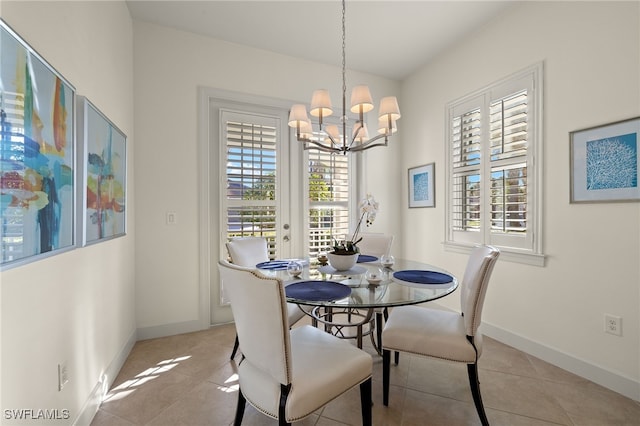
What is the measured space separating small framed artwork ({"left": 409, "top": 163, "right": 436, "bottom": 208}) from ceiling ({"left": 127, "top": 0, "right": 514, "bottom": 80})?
1.32m

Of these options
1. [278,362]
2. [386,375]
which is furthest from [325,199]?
[278,362]

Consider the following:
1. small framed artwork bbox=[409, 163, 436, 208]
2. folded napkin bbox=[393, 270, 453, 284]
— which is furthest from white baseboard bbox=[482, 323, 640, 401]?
small framed artwork bbox=[409, 163, 436, 208]

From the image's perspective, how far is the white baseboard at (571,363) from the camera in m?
1.92

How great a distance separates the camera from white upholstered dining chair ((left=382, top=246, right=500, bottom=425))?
63.9 inches

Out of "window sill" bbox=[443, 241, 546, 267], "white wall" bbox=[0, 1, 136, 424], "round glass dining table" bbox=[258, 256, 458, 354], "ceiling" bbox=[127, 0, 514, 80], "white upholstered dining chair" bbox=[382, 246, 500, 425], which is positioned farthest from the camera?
"ceiling" bbox=[127, 0, 514, 80]

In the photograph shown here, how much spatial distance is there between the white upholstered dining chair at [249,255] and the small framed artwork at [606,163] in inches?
88.3

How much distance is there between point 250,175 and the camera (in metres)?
3.23

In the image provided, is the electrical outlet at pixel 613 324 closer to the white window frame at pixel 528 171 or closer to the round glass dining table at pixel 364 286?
the white window frame at pixel 528 171

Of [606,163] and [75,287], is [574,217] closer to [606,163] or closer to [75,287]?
[606,163]

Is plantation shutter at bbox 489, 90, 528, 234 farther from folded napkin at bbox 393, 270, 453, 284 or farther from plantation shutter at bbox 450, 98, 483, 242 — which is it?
folded napkin at bbox 393, 270, 453, 284

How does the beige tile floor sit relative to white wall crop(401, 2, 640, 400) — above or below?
below

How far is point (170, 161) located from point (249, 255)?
4.06ft

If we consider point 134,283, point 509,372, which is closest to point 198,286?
point 134,283

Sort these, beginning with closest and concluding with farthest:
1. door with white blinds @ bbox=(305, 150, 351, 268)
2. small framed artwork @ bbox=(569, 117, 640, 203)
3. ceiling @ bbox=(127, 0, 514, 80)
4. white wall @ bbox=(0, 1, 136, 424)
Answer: white wall @ bbox=(0, 1, 136, 424) → small framed artwork @ bbox=(569, 117, 640, 203) → ceiling @ bbox=(127, 0, 514, 80) → door with white blinds @ bbox=(305, 150, 351, 268)
